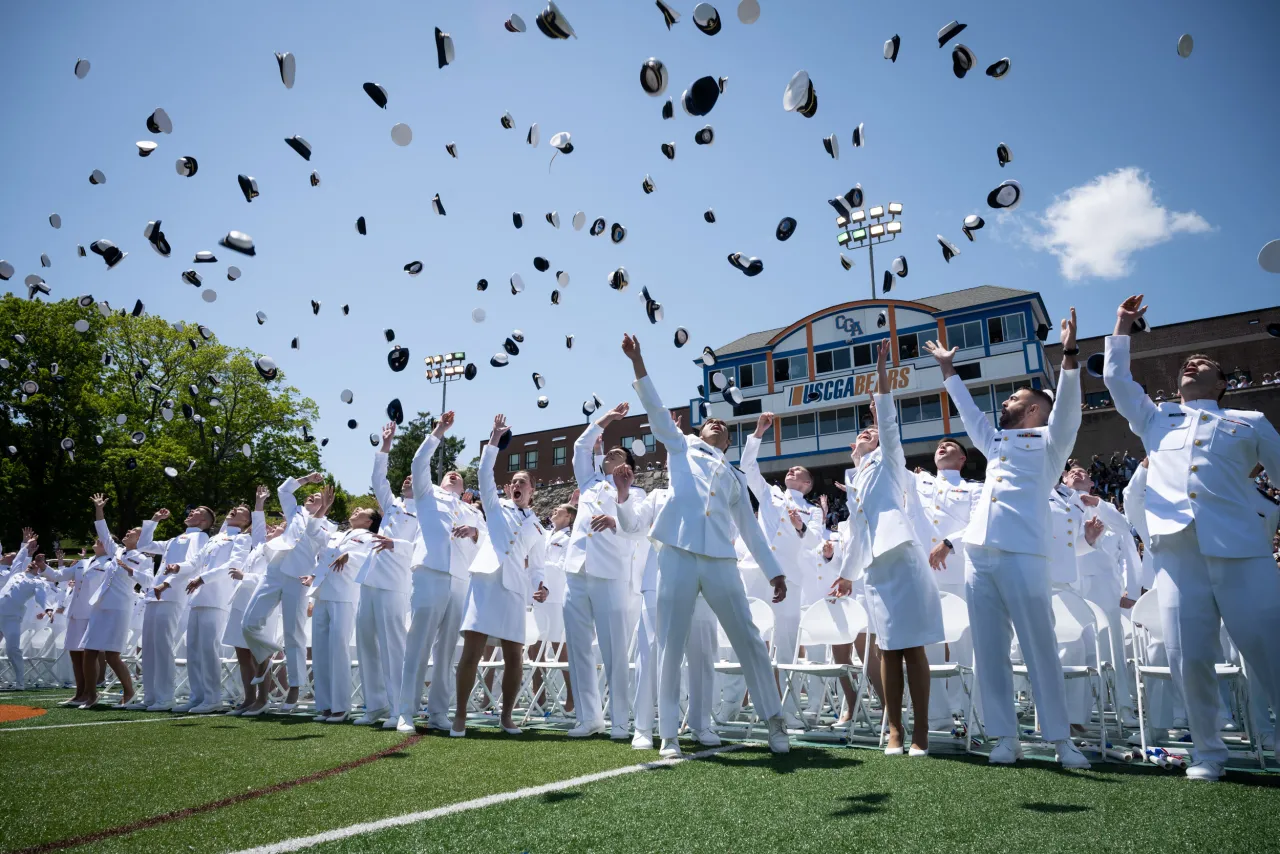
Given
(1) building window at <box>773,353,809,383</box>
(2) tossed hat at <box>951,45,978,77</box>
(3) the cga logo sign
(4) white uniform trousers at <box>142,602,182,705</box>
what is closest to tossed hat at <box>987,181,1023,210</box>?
(2) tossed hat at <box>951,45,978,77</box>

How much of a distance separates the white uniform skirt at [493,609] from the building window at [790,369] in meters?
39.8

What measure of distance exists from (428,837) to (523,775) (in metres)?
1.48

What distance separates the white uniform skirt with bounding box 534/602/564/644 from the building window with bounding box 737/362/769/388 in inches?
1526

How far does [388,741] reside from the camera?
20.9 feet

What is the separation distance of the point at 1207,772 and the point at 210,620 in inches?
403

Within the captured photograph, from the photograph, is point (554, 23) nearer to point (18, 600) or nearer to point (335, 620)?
point (335, 620)

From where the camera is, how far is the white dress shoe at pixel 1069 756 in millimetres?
4680

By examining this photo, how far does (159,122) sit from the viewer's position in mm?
8812

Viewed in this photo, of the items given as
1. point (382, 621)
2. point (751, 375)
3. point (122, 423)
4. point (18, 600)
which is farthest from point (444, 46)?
point (751, 375)

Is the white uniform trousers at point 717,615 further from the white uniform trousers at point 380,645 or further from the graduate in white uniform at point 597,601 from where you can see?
the white uniform trousers at point 380,645

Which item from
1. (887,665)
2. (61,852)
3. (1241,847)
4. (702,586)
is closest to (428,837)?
(61,852)

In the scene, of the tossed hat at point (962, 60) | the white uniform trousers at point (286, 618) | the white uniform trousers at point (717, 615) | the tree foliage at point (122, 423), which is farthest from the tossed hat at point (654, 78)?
the tree foliage at point (122, 423)

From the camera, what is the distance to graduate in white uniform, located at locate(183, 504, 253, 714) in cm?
988

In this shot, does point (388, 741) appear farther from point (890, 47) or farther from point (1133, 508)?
point (890, 47)
